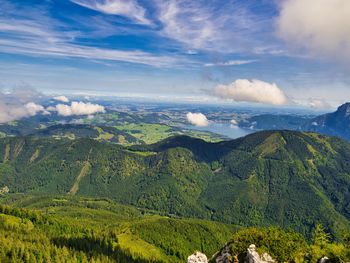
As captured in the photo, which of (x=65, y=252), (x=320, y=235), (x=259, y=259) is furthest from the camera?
(x=65, y=252)

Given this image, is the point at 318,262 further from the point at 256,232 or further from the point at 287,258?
the point at 256,232

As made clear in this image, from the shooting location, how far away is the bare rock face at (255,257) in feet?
266

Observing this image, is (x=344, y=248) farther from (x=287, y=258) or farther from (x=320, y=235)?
(x=320, y=235)

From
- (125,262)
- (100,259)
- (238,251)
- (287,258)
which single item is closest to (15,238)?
(100,259)

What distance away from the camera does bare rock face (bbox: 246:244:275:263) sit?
266 ft

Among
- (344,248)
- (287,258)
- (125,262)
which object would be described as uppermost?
(344,248)

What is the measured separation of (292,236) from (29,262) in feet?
437

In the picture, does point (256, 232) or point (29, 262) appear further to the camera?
point (29, 262)

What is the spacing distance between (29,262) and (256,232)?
125 m

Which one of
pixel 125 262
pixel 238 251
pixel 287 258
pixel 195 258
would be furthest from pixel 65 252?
pixel 287 258

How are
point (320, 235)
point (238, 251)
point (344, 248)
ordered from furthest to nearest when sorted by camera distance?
point (320, 235), point (238, 251), point (344, 248)

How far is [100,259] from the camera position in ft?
601

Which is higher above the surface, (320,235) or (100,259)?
(320,235)

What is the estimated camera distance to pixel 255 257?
80.9 m
